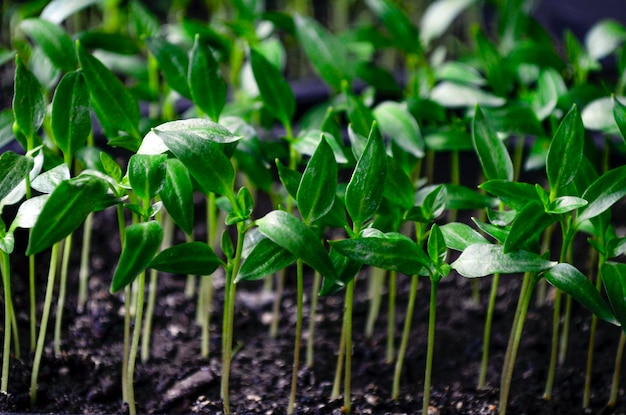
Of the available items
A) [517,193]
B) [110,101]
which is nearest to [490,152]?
[517,193]

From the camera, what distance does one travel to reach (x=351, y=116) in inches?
32.9

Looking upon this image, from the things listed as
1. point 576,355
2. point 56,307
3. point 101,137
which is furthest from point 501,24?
point 56,307

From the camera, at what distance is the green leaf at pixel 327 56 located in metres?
0.97

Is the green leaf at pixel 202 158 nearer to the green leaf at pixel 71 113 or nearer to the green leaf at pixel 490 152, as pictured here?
the green leaf at pixel 71 113

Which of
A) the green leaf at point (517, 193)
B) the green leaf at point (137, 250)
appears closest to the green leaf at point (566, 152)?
the green leaf at point (517, 193)

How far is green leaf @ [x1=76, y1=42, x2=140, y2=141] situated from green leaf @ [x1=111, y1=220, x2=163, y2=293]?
0.18 m

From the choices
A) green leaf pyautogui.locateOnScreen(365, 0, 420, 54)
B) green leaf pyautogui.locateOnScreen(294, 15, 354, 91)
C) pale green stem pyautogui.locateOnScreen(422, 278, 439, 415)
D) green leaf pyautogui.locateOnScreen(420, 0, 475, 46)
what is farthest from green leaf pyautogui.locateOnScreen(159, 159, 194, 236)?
green leaf pyautogui.locateOnScreen(420, 0, 475, 46)

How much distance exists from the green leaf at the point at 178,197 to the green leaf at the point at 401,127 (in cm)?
27

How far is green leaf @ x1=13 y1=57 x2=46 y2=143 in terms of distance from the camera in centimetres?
73

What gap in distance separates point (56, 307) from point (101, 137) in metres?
0.30

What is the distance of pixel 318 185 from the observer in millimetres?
674

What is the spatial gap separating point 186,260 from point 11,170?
167 mm

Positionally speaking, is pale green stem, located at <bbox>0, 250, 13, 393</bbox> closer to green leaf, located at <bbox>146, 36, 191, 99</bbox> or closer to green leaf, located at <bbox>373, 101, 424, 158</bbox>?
green leaf, located at <bbox>146, 36, 191, 99</bbox>

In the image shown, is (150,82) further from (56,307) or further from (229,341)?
(229,341)
